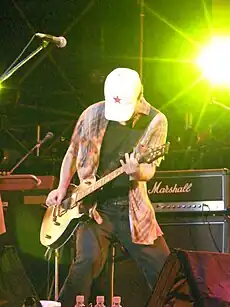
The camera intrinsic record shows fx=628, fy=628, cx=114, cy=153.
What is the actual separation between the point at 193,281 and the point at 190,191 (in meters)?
1.75

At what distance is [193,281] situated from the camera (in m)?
2.60

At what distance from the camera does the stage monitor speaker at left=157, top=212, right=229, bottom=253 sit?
13.7ft

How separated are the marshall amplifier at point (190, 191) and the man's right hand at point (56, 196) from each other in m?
0.61

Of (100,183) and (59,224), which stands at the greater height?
(100,183)

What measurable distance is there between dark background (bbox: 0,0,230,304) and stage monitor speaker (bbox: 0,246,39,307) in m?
0.87

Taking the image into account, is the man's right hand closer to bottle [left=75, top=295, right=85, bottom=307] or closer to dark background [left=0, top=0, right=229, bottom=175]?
bottle [left=75, top=295, right=85, bottom=307]

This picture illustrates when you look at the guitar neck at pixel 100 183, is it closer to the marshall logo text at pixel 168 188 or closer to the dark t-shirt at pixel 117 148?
the dark t-shirt at pixel 117 148

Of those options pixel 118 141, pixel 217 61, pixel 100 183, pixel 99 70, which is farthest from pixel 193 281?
pixel 99 70

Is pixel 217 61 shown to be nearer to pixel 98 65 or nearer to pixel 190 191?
pixel 98 65

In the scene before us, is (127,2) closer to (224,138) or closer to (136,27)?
(136,27)

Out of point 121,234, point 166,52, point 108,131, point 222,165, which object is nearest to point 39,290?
point 121,234

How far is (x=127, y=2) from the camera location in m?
6.11

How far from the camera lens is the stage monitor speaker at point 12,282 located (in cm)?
439

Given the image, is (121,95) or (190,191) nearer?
(121,95)
